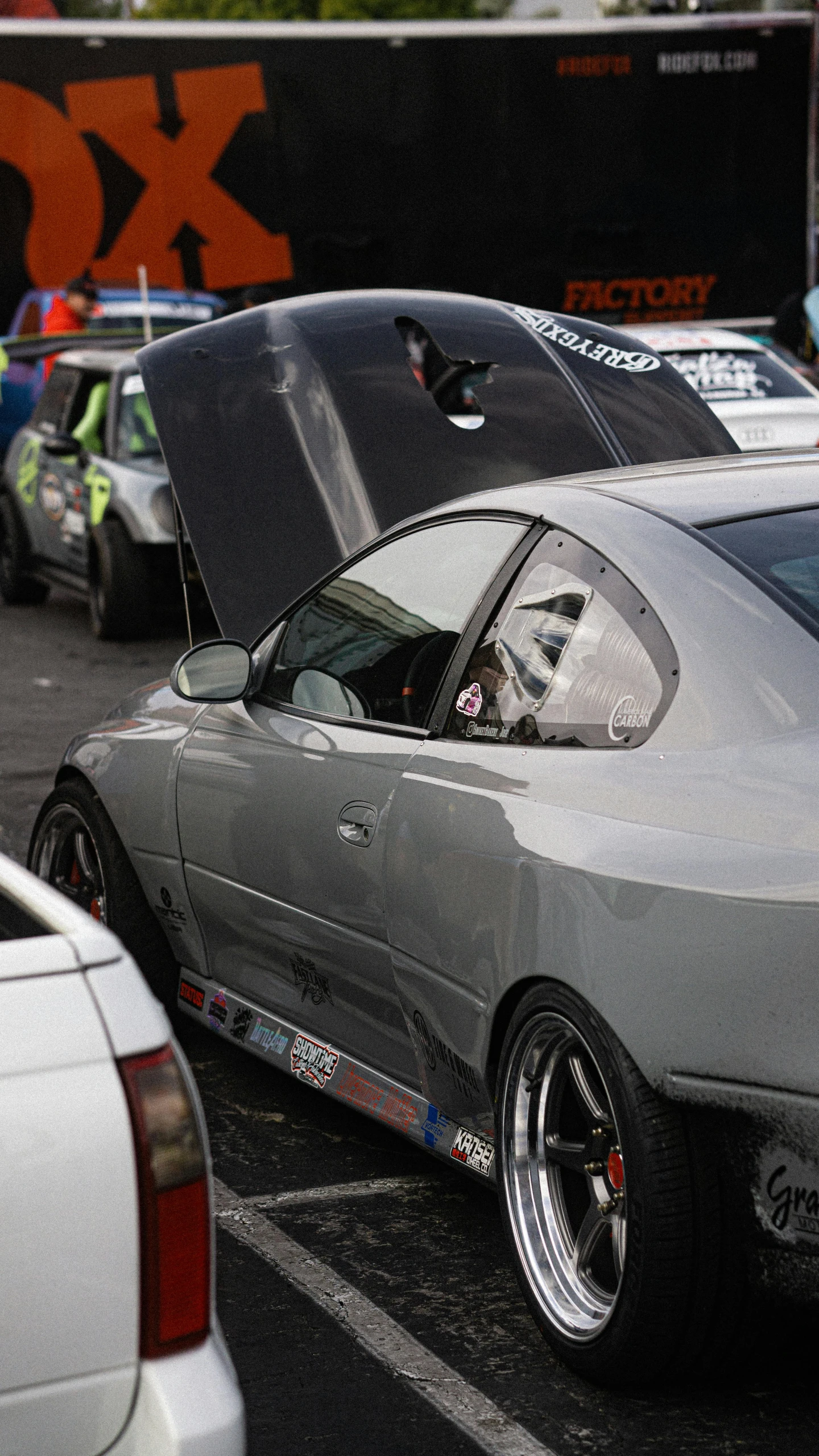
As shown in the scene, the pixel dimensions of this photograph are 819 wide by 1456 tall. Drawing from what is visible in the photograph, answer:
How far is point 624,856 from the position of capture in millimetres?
3049

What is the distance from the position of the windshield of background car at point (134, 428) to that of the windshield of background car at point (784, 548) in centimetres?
906

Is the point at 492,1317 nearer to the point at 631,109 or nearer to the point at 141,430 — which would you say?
the point at 141,430

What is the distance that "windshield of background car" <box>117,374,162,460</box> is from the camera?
1224cm

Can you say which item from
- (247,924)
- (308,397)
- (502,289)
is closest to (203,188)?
(502,289)

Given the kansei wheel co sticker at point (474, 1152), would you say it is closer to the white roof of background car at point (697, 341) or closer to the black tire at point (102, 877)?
the black tire at point (102, 877)

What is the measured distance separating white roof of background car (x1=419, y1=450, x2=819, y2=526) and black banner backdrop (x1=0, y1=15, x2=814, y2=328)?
15.0 meters

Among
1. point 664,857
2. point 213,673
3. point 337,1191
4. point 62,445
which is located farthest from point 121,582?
point 664,857

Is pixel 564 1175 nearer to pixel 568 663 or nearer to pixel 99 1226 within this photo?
pixel 568 663

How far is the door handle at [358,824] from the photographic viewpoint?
12.6 ft

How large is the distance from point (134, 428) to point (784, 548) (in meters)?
9.40

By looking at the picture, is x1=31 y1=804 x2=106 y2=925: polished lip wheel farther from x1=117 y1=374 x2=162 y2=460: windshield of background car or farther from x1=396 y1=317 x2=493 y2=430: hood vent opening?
x1=117 y1=374 x2=162 y2=460: windshield of background car

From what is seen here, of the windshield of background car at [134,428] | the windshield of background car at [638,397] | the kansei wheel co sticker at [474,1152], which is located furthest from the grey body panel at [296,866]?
the windshield of background car at [134,428]

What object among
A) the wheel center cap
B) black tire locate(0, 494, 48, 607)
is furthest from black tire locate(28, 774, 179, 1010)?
black tire locate(0, 494, 48, 607)

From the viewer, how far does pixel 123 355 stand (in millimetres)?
12680
